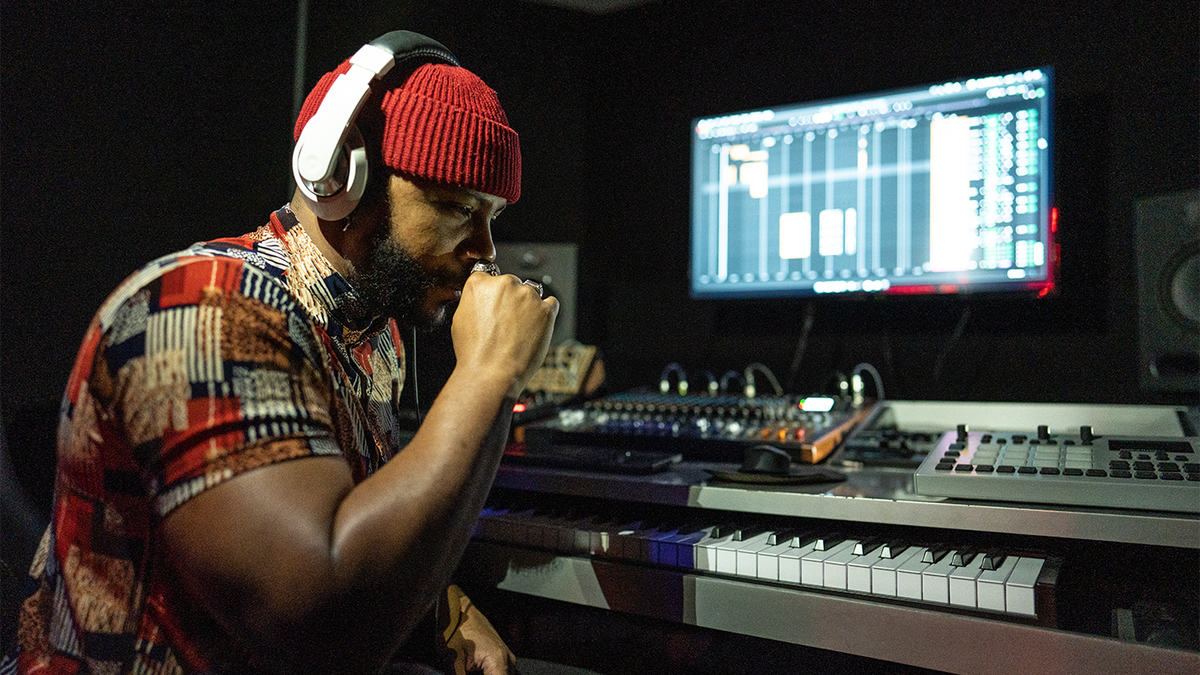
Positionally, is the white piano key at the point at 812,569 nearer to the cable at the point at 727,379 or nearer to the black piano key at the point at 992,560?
the black piano key at the point at 992,560

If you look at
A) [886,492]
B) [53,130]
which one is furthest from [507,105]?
[886,492]

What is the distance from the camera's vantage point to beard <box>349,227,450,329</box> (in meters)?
0.92

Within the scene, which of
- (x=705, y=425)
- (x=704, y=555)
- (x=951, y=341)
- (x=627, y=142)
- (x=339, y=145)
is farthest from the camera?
(x=627, y=142)

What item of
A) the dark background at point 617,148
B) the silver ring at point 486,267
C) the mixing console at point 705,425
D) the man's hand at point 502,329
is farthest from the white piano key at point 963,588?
the dark background at point 617,148

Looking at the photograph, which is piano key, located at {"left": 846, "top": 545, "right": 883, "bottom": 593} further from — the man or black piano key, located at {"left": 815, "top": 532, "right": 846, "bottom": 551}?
the man

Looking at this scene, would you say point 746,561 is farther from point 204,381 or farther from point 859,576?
point 204,381

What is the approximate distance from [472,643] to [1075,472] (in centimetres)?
89

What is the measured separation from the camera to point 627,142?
2.43 meters

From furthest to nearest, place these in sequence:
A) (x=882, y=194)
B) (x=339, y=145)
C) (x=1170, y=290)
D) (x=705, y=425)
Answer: (x=882, y=194) → (x=705, y=425) → (x=1170, y=290) → (x=339, y=145)

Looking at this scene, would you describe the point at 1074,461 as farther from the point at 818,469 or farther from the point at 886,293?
the point at 886,293

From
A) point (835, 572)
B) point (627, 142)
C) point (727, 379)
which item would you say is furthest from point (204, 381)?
point (627, 142)

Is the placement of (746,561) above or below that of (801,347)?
below

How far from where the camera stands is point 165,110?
150 centimetres

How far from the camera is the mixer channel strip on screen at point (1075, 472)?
907 mm
